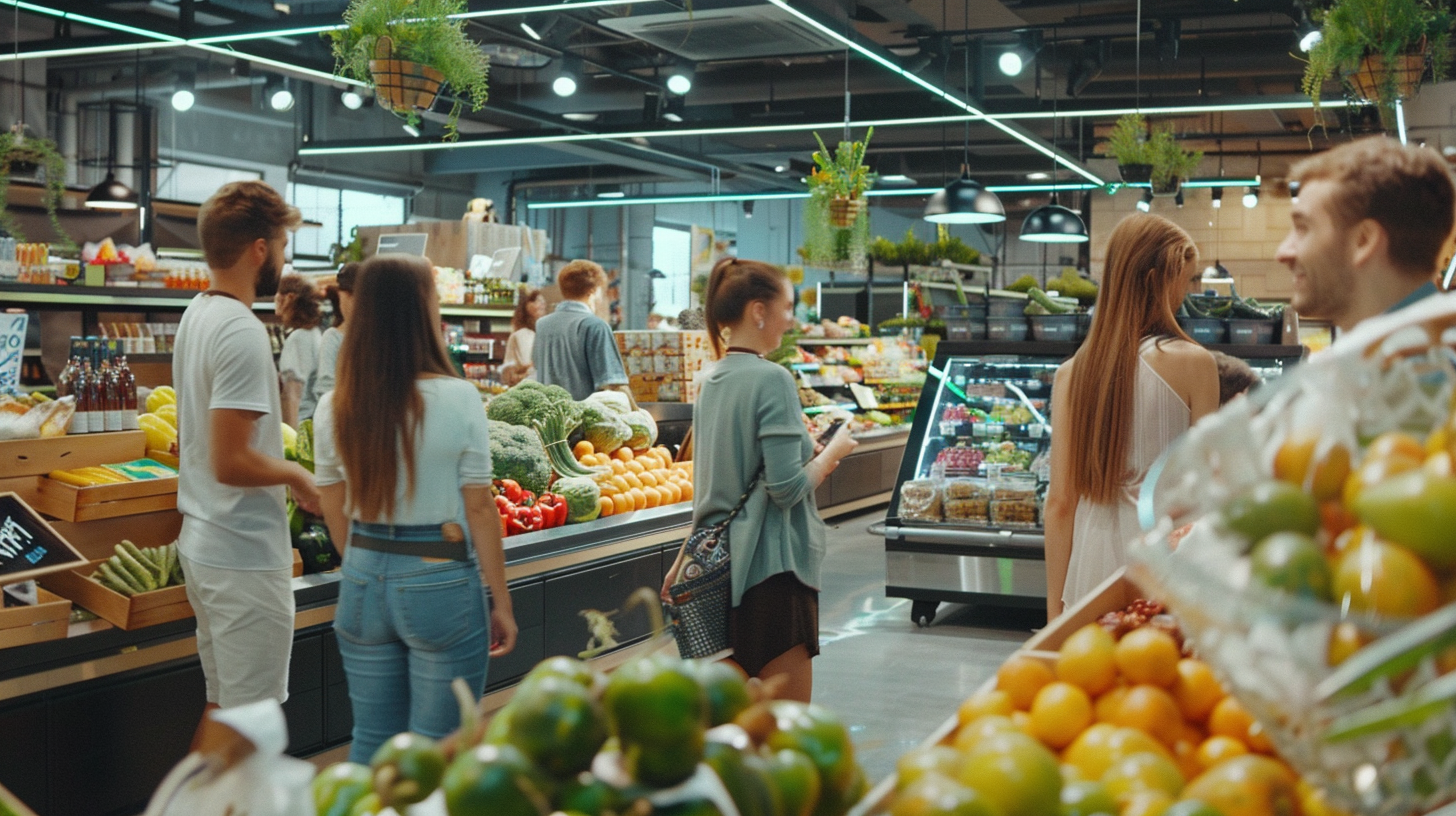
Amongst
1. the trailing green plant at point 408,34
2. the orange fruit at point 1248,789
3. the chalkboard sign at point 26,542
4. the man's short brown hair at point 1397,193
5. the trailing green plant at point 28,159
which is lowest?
the chalkboard sign at point 26,542

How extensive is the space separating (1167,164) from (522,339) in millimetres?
6434

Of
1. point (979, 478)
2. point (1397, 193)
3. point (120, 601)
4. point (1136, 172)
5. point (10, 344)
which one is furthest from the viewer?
point (1136, 172)

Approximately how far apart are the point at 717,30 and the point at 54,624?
22.8 feet

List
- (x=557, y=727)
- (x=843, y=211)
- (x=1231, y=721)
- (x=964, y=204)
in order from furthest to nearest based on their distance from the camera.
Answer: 1. (x=964, y=204)
2. (x=843, y=211)
3. (x=1231, y=721)
4. (x=557, y=727)

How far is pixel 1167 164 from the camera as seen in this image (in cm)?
1132

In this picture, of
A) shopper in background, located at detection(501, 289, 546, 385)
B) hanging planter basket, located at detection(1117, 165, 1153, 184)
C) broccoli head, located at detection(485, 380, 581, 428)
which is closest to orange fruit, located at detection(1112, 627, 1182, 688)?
broccoli head, located at detection(485, 380, 581, 428)

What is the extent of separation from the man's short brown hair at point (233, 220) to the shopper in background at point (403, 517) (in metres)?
0.40

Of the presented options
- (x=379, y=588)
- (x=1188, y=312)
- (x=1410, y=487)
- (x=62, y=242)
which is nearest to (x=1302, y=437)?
(x=1410, y=487)

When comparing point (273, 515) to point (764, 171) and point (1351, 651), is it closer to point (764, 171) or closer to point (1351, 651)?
point (1351, 651)

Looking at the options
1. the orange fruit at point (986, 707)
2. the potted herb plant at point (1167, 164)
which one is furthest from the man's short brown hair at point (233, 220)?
the potted herb plant at point (1167, 164)

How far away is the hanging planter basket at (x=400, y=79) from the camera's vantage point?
507 centimetres

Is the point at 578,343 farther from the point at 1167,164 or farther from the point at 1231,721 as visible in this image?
the point at 1167,164

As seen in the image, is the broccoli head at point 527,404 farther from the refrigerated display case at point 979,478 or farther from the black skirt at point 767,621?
the black skirt at point 767,621

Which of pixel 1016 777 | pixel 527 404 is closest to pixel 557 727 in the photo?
pixel 1016 777
